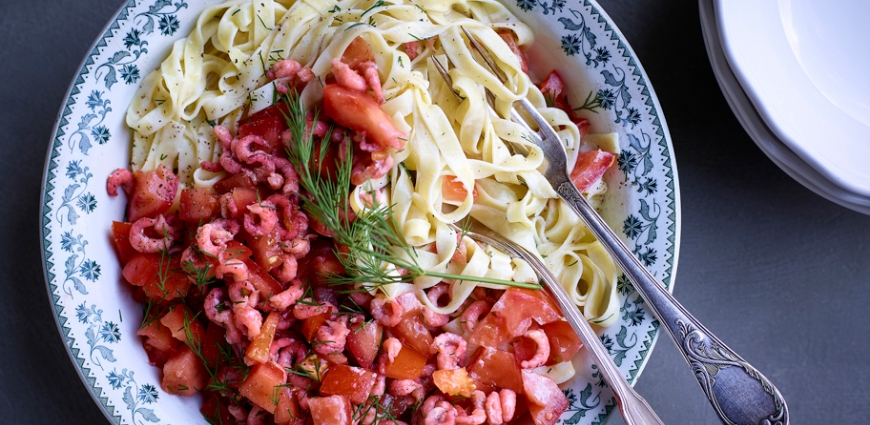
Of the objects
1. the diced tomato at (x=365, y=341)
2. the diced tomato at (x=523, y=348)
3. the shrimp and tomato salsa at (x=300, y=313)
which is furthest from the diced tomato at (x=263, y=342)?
the diced tomato at (x=523, y=348)

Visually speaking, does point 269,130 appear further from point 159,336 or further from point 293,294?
point 159,336

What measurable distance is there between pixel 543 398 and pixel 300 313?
131 centimetres

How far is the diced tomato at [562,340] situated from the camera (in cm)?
311

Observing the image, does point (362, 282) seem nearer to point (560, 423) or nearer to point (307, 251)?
point (307, 251)

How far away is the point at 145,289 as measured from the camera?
3.01 metres

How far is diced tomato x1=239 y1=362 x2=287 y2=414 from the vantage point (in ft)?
9.35

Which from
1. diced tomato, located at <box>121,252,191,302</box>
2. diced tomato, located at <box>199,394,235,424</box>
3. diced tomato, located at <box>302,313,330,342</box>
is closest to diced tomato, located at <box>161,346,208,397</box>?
diced tomato, located at <box>199,394,235,424</box>

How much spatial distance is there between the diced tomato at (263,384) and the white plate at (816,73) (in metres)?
2.83

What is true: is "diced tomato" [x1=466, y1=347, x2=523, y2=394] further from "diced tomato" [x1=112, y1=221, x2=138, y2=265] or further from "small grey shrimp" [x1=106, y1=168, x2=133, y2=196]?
"small grey shrimp" [x1=106, y1=168, x2=133, y2=196]

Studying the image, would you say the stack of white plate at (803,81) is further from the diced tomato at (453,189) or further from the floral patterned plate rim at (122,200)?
the diced tomato at (453,189)

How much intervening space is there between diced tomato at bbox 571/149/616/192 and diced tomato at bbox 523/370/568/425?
1035 millimetres

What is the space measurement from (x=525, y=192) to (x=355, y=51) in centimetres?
119

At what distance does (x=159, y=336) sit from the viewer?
306 centimetres

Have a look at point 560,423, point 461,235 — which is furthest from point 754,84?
point 560,423
